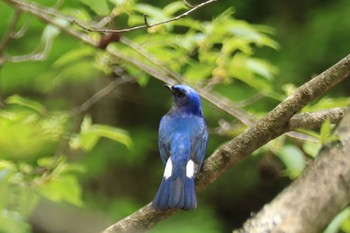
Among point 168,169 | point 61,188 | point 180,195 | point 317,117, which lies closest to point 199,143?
point 168,169

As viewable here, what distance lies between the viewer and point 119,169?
5.72 metres

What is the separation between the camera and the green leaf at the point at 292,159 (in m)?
2.54

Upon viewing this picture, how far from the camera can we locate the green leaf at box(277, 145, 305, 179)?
2.54 m

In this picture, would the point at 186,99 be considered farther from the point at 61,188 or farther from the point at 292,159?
the point at 61,188

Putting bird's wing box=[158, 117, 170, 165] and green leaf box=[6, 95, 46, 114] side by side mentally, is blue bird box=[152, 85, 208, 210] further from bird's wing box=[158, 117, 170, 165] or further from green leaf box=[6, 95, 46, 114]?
green leaf box=[6, 95, 46, 114]

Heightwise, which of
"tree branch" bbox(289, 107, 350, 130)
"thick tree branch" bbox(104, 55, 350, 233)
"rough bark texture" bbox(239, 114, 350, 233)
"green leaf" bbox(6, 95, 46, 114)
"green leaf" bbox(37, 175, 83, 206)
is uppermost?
"green leaf" bbox(6, 95, 46, 114)

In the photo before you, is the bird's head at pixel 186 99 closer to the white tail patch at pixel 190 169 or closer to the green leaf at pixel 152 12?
the green leaf at pixel 152 12

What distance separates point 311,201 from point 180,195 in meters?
1.40

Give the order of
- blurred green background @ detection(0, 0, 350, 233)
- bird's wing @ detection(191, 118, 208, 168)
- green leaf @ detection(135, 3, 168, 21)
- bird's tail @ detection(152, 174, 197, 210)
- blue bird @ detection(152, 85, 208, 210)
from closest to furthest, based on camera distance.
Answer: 1. bird's tail @ detection(152, 174, 197, 210)
2. blue bird @ detection(152, 85, 208, 210)
3. blurred green background @ detection(0, 0, 350, 233)
4. bird's wing @ detection(191, 118, 208, 168)
5. green leaf @ detection(135, 3, 168, 21)

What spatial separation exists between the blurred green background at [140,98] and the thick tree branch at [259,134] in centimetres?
16

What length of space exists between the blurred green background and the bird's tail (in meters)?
0.27

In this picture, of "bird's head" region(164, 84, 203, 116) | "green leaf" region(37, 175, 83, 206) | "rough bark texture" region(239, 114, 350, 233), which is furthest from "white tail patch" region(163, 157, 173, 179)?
"rough bark texture" region(239, 114, 350, 233)

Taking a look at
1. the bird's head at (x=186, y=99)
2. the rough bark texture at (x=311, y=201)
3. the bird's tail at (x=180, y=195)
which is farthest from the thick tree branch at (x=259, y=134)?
the bird's head at (x=186, y=99)

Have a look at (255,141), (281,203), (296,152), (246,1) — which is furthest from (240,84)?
(281,203)
